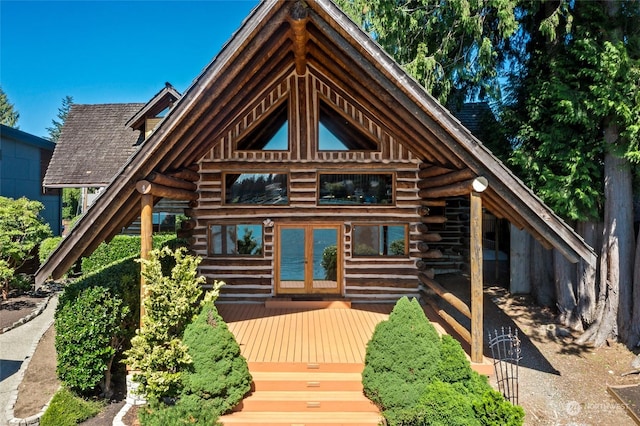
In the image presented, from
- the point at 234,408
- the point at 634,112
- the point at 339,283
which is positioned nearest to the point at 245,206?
the point at 339,283

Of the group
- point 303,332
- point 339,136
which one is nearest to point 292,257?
point 303,332

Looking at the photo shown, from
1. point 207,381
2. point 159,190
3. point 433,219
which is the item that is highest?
point 159,190

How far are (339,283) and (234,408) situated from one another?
4592 mm

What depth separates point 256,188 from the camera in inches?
357

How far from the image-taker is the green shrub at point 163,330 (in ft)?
16.6

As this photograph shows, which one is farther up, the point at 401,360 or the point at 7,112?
the point at 7,112

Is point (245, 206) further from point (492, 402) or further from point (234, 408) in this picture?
point (492, 402)

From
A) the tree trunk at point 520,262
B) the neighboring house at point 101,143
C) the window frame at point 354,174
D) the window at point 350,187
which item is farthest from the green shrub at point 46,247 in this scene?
the tree trunk at point 520,262

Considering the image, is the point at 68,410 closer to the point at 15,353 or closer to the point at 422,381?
the point at 15,353

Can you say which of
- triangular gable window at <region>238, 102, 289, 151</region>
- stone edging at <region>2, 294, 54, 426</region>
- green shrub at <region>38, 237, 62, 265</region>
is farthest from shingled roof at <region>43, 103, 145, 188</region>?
triangular gable window at <region>238, 102, 289, 151</region>

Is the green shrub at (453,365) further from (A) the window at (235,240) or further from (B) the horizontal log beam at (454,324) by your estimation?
(A) the window at (235,240)

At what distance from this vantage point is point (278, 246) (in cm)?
913

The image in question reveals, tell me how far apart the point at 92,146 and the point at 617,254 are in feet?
70.9

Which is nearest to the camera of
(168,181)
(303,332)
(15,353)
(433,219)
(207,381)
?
(207,381)
